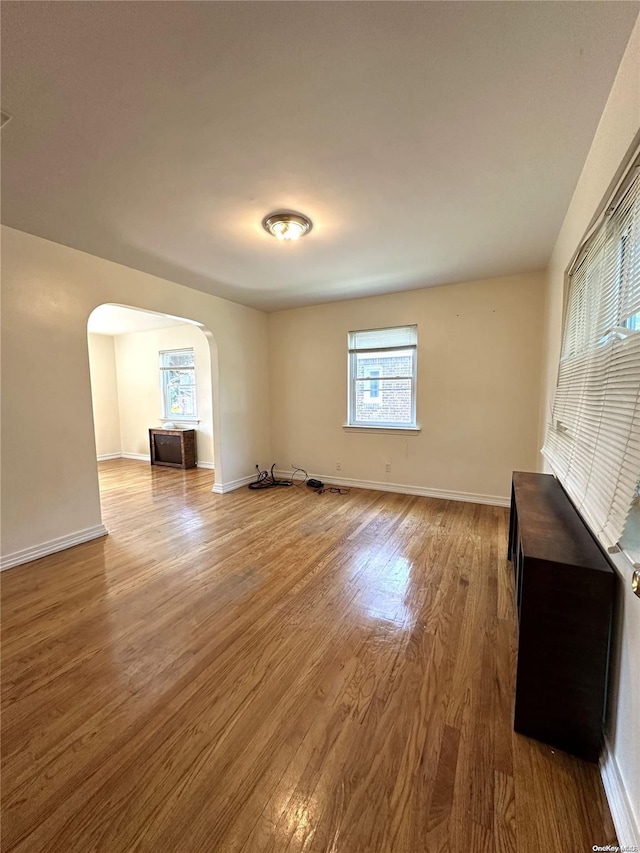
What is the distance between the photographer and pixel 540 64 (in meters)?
1.25

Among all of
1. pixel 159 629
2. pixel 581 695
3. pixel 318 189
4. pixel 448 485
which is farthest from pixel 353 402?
pixel 581 695

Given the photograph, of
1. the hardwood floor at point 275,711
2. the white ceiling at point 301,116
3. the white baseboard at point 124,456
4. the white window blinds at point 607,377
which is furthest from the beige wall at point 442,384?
the white baseboard at point 124,456

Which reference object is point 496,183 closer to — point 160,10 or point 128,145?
point 160,10

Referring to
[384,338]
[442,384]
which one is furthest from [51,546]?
[442,384]

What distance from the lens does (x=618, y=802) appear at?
978 millimetres

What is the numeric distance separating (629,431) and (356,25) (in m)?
1.63

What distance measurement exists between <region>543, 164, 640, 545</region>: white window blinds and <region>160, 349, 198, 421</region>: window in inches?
220

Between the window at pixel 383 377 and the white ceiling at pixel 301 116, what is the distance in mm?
1637

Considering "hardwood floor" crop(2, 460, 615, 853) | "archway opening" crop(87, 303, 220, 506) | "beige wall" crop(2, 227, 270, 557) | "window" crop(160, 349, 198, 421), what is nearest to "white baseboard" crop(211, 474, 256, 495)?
"archway opening" crop(87, 303, 220, 506)

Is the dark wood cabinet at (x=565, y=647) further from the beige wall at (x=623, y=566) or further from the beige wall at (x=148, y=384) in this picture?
the beige wall at (x=148, y=384)

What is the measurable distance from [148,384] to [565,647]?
697 cm

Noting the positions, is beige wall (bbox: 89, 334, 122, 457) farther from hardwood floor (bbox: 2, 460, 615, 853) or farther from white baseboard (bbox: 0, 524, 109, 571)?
hardwood floor (bbox: 2, 460, 615, 853)

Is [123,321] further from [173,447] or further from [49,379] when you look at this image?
[49,379]

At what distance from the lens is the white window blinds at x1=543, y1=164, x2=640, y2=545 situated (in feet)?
3.62
